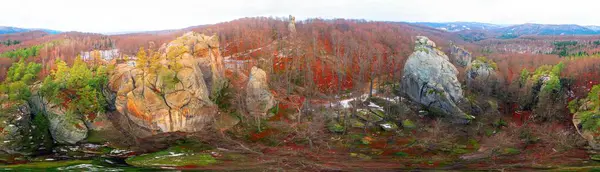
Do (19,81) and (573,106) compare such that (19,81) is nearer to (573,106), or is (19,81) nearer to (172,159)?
(172,159)

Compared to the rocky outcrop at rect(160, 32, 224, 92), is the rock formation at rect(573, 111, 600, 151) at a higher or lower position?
lower

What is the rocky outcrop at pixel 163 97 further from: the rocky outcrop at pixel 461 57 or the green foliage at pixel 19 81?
the rocky outcrop at pixel 461 57

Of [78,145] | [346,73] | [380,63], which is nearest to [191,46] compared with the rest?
[78,145]

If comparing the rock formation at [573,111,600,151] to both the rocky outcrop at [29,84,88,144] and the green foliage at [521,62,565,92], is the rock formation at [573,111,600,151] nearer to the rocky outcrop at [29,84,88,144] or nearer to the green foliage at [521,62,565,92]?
the green foliage at [521,62,565,92]

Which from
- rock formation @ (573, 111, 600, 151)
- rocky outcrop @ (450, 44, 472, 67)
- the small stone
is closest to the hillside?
rock formation @ (573, 111, 600, 151)

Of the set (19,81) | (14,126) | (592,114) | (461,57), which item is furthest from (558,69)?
(19,81)

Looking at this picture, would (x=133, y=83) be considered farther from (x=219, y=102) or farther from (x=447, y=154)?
(x=447, y=154)

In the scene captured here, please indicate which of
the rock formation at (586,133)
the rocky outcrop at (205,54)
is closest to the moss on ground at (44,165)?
the rocky outcrop at (205,54)
